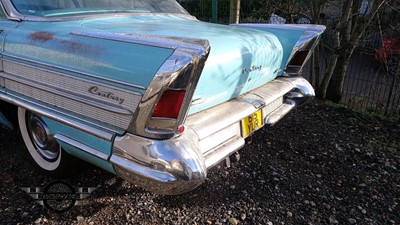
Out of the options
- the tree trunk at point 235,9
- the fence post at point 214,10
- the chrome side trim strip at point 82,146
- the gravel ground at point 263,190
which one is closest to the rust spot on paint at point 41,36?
the chrome side trim strip at point 82,146

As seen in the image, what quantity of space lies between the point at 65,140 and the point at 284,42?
6.43ft

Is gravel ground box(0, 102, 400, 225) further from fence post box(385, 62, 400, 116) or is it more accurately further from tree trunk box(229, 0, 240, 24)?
tree trunk box(229, 0, 240, 24)

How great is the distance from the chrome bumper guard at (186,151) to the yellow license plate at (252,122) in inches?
1.7

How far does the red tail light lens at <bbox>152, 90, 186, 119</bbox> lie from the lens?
1798 mm

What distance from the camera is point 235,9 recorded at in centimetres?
557

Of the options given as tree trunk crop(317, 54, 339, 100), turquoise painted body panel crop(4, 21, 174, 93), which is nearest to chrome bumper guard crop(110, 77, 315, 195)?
turquoise painted body panel crop(4, 21, 174, 93)

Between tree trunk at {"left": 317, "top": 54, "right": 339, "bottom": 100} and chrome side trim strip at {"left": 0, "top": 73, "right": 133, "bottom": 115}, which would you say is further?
tree trunk at {"left": 317, "top": 54, "right": 339, "bottom": 100}

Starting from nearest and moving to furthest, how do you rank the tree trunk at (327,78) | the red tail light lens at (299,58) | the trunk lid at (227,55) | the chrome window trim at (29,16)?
the trunk lid at (227,55)
the chrome window trim at (29,16)
the red tail light lens at (299,58)
the tree trunk at (327,78)

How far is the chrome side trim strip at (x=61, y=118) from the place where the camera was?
2.00 m

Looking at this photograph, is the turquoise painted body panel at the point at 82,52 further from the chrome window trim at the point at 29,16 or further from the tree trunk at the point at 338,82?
the tree trunk at the point at 338,82

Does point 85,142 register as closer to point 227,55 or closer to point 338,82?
point 227,55

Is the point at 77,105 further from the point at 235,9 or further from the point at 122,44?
the point at 235,9

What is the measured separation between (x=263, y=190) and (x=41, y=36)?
2007 mm

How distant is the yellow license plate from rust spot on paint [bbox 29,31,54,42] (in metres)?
1.43
